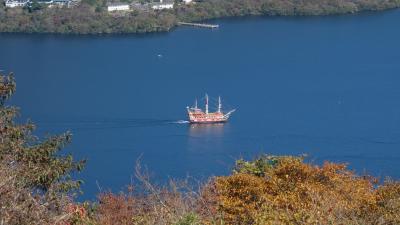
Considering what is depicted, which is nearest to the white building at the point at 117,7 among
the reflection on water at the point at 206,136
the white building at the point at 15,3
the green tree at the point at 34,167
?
the white building at the point at 15,3

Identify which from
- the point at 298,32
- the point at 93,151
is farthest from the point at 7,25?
the point at 93,151

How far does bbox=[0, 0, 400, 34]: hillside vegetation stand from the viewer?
18.8 meters

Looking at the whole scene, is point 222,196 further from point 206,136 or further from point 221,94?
point 221,94

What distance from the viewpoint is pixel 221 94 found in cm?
1315

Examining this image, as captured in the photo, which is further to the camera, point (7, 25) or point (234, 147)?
point (7, 25)

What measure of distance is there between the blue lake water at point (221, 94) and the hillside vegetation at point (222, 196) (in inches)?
194

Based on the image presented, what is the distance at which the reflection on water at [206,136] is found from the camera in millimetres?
10516

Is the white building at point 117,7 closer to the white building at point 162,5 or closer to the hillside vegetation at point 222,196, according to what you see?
the white building at point 162,5

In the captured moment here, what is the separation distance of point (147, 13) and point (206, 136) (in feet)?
29.8

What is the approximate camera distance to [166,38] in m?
18.1

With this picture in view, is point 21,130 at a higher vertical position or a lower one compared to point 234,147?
higher

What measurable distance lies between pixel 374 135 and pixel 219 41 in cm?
682

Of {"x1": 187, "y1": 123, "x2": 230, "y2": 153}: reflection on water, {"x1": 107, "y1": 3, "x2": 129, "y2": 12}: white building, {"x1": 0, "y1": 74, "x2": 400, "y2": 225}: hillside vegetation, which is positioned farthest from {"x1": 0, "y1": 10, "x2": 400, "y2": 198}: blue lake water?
{"x1": 0, "y1": 74, "x2": 400, "y2": 225}: hillside vegetation

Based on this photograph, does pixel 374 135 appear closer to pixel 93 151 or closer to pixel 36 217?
pixel 93 151
